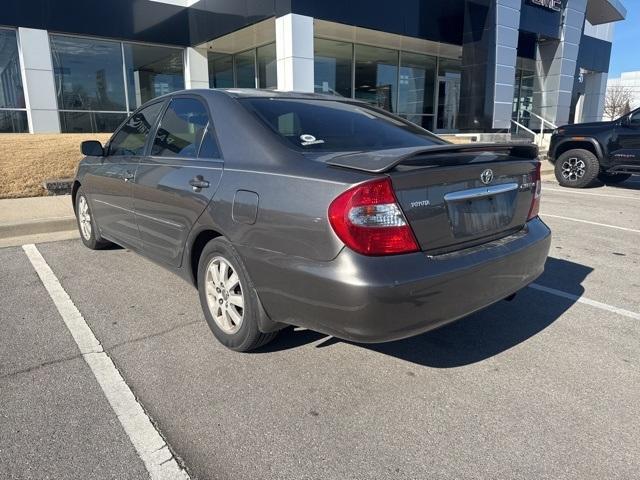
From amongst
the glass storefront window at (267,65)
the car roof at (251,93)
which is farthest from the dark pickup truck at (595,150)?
the glass storefront window at (267,65)

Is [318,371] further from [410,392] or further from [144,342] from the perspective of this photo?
[144,342]

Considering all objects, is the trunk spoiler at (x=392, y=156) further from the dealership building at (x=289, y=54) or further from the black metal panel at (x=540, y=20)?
the black metal panel at (x=540, y=20)

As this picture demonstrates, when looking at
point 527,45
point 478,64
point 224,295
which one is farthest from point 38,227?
point 527,45

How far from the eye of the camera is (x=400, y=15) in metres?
15.1

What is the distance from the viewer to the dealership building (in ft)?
43.9

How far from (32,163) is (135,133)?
597 centimetres

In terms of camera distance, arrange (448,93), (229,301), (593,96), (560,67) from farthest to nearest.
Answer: (593,96) < (448,93) < (560,67) < (229,301)

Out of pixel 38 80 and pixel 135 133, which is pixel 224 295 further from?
pixel 38 80

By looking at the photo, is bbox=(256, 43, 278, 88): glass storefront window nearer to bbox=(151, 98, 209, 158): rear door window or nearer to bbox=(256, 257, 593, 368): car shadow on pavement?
bbox=(151, 98, 209, 158): rear door window

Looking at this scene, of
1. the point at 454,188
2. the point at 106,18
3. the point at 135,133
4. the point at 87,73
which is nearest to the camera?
the point at 454,188

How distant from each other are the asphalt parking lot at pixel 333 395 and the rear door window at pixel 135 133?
1277 millimetres

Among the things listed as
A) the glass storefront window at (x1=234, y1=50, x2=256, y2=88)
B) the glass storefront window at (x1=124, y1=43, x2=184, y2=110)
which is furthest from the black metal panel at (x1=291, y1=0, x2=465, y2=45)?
the glass storefront window at (x1=124, y1=43, x2=184, y2=110)

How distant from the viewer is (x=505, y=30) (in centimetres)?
1711

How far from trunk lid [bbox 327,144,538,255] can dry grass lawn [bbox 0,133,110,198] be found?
25.2ft
